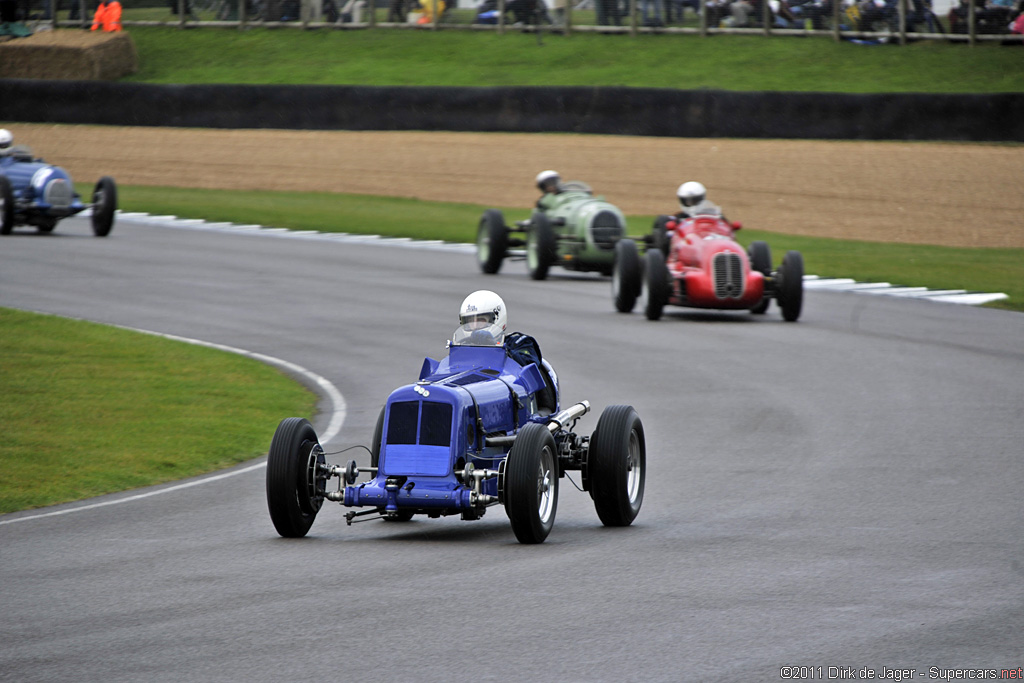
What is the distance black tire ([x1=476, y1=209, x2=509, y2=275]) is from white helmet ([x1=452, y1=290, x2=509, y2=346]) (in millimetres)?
14245

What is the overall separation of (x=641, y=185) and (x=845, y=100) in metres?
5.16

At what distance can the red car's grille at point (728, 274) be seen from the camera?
19.0 metres

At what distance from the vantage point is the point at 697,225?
19.8 m

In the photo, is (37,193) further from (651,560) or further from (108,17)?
(108,17)

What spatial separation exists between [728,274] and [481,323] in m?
9.95

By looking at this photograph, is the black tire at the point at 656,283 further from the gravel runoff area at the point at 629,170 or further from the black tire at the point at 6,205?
the black tire at the point at 6,205

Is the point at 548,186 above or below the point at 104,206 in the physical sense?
above

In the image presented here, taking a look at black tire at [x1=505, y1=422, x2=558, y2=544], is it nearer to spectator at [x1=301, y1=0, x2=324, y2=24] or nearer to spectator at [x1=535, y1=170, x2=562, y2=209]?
spectator at [x1=535, y1=170, x2=562, y2=209]

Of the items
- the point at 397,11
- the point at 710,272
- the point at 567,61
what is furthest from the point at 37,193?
the point at 397,11

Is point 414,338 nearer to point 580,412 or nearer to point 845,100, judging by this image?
point 580,412

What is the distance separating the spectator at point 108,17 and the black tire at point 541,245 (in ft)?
104

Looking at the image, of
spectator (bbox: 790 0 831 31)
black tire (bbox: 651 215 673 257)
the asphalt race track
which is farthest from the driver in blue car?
spectator (bbox: 790 0 831 31)

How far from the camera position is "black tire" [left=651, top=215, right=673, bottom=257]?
65.8 feet

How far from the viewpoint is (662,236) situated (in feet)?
66.0
